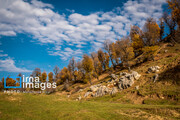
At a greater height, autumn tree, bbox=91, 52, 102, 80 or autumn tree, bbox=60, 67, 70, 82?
autumn tree, bbox=91, 52, 102, 80

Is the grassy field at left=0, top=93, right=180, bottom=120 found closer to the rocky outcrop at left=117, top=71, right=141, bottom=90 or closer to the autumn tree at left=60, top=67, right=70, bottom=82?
the rocky outcrop at left=117, top=71, right=141, bottom=90

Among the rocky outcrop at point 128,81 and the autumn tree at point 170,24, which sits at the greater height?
the autumn tree at point 170,24

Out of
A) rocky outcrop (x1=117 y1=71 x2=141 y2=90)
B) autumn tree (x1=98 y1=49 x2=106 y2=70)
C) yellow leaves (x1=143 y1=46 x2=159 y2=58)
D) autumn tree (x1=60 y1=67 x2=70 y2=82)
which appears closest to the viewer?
rocky outcrop (x1=117 y1=71 x2=141 y2=90)

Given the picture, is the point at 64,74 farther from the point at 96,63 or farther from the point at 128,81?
the point at 128,81

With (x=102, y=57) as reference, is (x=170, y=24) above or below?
above

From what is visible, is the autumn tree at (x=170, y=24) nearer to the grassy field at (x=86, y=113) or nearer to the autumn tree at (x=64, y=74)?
the grassy field at (x=86, y=113)

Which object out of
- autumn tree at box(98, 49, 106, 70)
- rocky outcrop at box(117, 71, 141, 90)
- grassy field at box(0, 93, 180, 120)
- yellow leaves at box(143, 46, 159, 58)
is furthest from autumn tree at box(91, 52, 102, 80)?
grassy field at box(0, 93, 180, 120)

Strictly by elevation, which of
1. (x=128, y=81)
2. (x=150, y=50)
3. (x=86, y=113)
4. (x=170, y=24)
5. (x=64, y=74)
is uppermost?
(x=170, y=24)

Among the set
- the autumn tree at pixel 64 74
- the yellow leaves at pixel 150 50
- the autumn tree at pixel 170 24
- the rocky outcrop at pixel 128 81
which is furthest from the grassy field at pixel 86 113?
the autumn tree at pixel 64 74

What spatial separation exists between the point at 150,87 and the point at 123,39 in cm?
2496

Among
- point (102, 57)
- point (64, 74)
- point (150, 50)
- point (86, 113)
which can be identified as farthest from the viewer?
point (64, 74)

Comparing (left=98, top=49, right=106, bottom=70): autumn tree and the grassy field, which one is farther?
(left=98, top=49, right=106, bottom=70): autumn tree

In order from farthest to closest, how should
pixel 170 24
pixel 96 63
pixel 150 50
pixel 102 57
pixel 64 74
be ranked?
pixel 64 74, pixel 102 57, pixel 96 63, pixel 170 24, pixel 150 50

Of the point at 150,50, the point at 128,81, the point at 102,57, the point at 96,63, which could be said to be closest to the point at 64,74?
the point at 96,63
